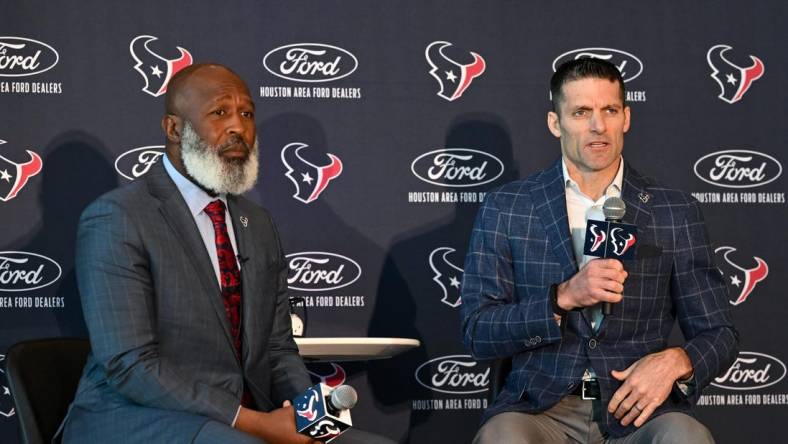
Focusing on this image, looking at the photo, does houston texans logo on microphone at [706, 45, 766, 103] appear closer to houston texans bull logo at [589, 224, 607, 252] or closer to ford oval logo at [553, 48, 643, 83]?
ford oval logo at [553, 48, 643, 83]

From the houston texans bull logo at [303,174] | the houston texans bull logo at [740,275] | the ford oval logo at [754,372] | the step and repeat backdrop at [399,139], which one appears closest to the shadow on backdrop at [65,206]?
the step and repeat backdrop at [399,139]

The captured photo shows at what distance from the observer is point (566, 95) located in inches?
152

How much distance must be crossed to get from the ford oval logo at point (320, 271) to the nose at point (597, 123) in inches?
73.0

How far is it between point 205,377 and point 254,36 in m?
2.53

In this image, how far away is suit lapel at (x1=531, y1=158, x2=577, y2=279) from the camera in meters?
3.65

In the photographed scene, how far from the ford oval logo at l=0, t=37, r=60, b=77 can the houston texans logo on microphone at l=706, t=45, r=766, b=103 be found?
3.54 meters

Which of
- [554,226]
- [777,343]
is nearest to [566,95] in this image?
[554,226]

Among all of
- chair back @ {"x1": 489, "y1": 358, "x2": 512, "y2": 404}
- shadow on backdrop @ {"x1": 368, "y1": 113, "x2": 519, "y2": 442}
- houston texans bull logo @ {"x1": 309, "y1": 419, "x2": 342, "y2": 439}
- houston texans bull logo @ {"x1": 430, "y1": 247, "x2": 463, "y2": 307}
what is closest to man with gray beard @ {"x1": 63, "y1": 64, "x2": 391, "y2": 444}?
houston texans bull logo @ {"x1": 309, "y1": 419, "x2": 342, "y2": 439}

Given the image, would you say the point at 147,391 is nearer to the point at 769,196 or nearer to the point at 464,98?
the point at 464,98

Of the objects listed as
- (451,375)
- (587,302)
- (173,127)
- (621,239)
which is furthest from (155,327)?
(451,375)

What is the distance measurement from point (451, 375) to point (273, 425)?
7.66 feet

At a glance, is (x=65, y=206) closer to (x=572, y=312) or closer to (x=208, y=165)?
(x=208, y=165)

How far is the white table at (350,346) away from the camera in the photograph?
4320 millimetres

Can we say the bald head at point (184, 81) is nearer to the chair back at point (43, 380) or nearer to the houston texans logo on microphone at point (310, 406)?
the chair back at point (43, 380)
